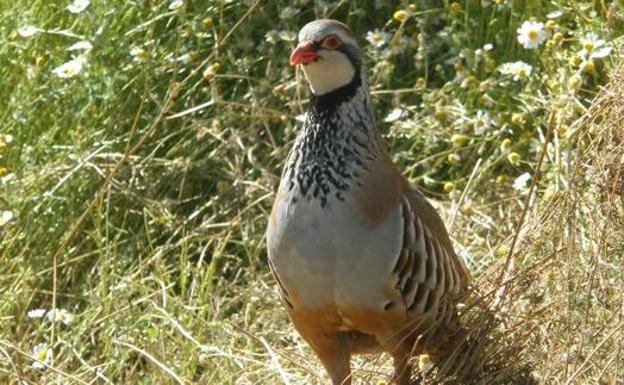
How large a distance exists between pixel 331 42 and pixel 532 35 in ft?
3.94

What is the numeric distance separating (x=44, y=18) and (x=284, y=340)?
154 centimetres

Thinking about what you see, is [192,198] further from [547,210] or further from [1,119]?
[547,210]

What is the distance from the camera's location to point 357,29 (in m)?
6.07

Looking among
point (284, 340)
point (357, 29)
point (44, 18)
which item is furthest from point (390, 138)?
point (44, 18)

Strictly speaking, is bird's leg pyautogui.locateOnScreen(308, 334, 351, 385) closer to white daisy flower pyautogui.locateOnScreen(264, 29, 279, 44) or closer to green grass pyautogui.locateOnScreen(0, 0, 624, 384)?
green grass pyautogui.locateOnScreen(0, 0, 624, 384)

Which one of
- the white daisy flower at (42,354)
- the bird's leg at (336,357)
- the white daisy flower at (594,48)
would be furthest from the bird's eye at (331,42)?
the white daisy flower at (42,354)

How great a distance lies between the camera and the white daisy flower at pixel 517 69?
5.41 meters

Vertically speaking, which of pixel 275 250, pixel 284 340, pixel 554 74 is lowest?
pixel 284 340

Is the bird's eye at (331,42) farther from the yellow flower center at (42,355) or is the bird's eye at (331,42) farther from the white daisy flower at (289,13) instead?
the white daisy flower at (289,13)

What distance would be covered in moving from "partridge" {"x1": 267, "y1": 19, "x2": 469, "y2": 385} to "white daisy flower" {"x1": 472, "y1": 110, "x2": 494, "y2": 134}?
1044 mm

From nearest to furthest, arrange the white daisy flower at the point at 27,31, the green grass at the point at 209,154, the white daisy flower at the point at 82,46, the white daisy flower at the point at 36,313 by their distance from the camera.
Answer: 1. the green grass at the point at 209,154
2. the white daisy flower at the point at 36,313
3. the white daisy flower at the point at 82,46
4. the white daisy flower at the point at 27,31

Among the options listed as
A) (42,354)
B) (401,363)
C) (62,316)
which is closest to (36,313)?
(62,316)

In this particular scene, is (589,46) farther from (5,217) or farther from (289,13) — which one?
(5,217)

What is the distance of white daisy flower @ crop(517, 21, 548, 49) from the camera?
537 centimetres
